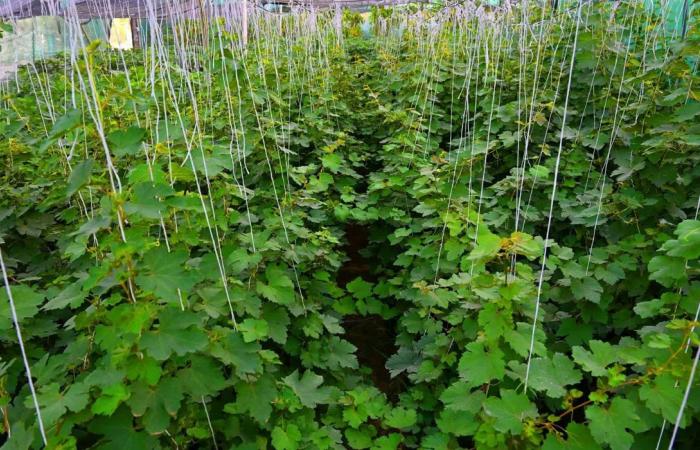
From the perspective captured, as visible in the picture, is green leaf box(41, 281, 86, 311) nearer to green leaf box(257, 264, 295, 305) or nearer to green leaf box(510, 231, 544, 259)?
green leaf box(257, 264, 295, 305)

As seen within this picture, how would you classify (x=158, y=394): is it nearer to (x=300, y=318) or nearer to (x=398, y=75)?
(x=300, y=318)

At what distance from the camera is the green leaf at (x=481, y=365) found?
1.26 metres

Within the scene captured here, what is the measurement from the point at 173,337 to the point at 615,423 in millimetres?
982

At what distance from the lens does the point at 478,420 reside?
131cm

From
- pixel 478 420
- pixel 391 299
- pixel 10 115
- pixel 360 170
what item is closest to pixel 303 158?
pixel 360 170

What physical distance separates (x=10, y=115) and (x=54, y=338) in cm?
142

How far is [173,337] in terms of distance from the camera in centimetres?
104

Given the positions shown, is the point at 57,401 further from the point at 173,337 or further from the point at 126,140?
the point at 126,140

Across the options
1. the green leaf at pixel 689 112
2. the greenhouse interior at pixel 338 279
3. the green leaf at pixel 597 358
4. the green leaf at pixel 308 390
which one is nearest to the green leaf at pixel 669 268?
the greenhouse interior at pixel 338 279

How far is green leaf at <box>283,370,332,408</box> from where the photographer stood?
1.54 meters

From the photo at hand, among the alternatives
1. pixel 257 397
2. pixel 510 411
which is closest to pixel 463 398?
pixel 510 411

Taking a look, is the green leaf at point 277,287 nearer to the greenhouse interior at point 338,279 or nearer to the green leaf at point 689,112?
the greenhouse interior at point 338,279

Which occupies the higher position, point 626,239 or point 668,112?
point 668,112

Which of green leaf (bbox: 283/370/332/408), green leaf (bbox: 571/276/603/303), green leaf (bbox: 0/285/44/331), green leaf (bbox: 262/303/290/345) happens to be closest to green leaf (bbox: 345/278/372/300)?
green leaf (bbox: 262/303/290/345)
